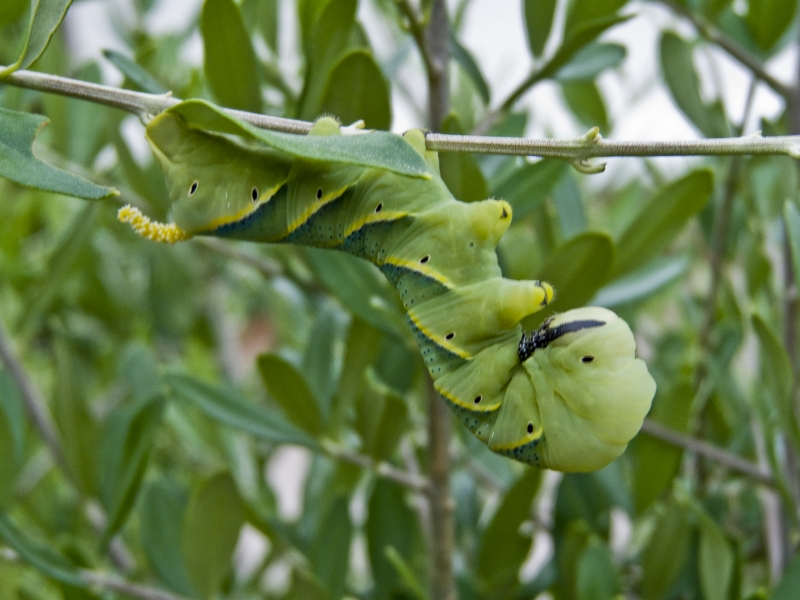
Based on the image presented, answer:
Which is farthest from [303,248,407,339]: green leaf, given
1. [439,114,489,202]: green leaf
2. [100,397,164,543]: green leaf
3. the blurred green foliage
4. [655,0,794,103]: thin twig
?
[655,0,794,103]: thin twig

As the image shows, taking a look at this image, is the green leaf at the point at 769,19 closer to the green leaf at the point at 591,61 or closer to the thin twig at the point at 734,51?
the thin twig at the point at 734,51

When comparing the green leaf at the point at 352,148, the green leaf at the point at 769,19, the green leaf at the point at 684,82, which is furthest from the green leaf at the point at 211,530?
the green leaf at the point at 769,19

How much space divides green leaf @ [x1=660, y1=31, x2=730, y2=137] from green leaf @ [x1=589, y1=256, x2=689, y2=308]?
0.16 m

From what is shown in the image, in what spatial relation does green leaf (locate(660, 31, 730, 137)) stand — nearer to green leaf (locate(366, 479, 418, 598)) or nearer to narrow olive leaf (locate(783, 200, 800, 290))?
narrow olive leaf (locate(783, 200, 800, 290))

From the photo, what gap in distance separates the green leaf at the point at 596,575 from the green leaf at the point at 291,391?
31 cm

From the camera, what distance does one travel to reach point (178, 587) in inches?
34.3

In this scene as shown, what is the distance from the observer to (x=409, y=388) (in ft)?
2.82

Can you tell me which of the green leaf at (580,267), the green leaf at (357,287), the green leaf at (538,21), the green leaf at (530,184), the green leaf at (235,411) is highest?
the green leaf at (538,21)

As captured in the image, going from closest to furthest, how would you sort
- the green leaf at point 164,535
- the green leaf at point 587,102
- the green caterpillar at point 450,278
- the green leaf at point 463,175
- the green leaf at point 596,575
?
the green caterpillar at point 450,278, the green leaf at point 463,175, the green leaf at point 596,575, the green leaf at point 164,535, the green leaf at point 587,102

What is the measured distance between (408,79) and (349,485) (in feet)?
2.67

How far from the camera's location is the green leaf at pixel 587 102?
106 cm

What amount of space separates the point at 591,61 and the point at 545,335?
389 millimetres

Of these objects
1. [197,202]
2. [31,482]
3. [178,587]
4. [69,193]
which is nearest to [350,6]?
[197,202]

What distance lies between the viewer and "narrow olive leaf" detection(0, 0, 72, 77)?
45 centimetres
